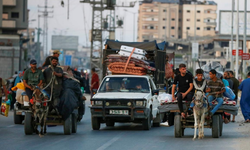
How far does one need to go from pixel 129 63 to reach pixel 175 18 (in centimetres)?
14938

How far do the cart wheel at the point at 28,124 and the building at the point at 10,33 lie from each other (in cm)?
4865

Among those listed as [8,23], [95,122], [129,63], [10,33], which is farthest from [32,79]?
[10,33]

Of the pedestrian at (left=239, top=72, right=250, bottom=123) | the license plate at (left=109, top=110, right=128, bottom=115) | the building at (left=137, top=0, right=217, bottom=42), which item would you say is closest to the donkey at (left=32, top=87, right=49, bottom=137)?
the license plate at (left=109, top=110, right=128, bottom=115)

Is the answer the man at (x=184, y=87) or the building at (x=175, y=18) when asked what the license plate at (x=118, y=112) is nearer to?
the man at (x=184, y=87)

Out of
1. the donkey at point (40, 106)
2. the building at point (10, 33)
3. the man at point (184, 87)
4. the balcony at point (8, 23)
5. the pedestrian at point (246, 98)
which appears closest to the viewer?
the man at point (184, 87)

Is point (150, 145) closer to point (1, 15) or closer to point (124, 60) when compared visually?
point (124, 60)

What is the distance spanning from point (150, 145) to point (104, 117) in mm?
3926

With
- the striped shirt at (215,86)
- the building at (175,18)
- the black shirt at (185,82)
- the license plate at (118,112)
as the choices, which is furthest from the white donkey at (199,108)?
the building at (175,18)

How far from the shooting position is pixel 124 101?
54.2 feet

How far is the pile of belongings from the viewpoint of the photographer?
18688mm

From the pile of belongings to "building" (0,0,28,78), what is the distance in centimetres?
4467

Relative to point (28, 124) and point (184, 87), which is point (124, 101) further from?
point (28, 124)

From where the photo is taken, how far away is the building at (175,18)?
539 feet

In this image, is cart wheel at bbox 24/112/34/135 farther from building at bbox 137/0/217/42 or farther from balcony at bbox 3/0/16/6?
building at bbox 137/0/217/42
